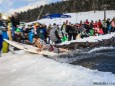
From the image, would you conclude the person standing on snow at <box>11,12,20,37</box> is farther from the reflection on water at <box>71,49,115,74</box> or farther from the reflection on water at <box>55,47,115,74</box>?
the reflection on water at <box>71,49,115,74</box>

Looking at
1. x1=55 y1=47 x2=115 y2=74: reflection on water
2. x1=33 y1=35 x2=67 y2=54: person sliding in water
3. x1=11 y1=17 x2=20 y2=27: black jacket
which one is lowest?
x1=55 y1=47 x2=115 y2=74: reflection on water

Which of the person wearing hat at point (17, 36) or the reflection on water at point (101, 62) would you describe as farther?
the person wearing hat at point (17, 36)

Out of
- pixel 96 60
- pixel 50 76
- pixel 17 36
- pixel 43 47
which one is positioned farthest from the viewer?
pixel 17 36

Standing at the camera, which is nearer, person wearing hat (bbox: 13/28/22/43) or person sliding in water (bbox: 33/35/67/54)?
person sliding in water (bbox: 33/35/67/54)

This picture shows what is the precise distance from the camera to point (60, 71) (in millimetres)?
10523

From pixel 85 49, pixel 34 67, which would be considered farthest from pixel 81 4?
pixel 34 67

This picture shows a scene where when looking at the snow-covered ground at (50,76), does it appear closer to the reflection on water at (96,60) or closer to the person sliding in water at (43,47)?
the reflection on water at (96,60)

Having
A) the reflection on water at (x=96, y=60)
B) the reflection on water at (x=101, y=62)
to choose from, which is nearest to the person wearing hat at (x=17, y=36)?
the reflection on water at (x=96, y=60)

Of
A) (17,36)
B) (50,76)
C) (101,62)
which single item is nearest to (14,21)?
(17,36)

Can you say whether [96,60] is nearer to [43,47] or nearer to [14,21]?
[43,47]

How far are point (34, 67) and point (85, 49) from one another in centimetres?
676

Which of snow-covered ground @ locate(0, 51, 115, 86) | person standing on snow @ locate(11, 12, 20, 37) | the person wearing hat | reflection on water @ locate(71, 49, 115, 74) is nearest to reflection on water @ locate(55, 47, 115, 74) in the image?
reflection on water @ locate(71, 49, 115, 74)

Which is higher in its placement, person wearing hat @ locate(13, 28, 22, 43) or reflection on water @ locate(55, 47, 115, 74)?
person wearing hat @ locate(13, 28, 22, 43)

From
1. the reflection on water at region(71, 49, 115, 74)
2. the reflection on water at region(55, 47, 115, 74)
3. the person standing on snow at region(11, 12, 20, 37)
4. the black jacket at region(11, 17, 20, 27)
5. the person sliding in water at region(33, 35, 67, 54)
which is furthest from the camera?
the black jacket at region(11, 17, 20, 27)
